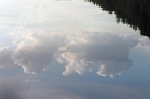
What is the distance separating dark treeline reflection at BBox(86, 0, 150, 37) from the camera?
3596 inches

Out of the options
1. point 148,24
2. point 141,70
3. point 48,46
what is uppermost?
point 141,70

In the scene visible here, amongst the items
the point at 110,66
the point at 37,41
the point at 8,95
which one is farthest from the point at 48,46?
the point at 8,95

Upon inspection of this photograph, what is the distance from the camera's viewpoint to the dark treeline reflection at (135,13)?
91350 millimetres

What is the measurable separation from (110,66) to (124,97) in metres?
13.5

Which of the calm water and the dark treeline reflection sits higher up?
the calm water

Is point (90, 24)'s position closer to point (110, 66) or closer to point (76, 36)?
point (76, 36)

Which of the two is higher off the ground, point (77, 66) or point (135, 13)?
point (77, 66)

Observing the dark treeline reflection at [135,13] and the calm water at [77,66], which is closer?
the calm water at [77,66]

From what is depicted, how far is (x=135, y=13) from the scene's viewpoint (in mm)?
115375

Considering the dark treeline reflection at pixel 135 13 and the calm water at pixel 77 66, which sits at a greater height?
the calm water at pixel 77 66

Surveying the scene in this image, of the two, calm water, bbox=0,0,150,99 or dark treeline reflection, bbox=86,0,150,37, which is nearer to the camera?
calm water, bbox=0,0,150,99

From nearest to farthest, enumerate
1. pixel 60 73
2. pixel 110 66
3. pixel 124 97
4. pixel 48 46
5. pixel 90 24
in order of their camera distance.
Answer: pixel 124 97, pixel 60 73, pixel 110 66, pixel 48 46, pixel 90 24

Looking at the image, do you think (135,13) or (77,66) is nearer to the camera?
(77,66)

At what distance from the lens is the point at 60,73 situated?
44781mm
